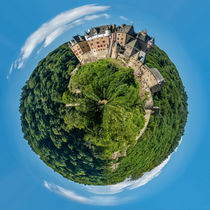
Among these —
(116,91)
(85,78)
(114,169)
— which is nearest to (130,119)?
(116,91)

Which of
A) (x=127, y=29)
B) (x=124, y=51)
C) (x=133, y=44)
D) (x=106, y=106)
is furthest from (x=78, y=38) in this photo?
(x=106, y=106)

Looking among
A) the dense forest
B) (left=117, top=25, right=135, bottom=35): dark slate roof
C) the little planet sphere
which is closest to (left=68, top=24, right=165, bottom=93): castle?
(left=117, top=25, right=135, bottom=35): dark slate roof

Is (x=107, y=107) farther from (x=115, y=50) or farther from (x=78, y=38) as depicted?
(x=78, y=38)

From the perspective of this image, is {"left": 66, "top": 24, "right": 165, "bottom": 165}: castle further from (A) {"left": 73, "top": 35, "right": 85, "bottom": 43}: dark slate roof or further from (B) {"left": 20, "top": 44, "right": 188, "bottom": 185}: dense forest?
(B) {"left": 20, "top": 44, "right": 188, "bottom": 185}: dense forest

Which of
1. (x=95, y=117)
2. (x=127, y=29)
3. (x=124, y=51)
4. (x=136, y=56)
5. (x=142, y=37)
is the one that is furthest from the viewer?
(x=142, y=37)

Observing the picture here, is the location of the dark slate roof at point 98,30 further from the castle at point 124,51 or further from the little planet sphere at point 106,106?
the little planet sphere at point 106,106

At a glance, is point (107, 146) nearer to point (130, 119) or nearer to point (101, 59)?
point (130, 119)

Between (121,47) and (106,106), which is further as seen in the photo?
(121,47)
